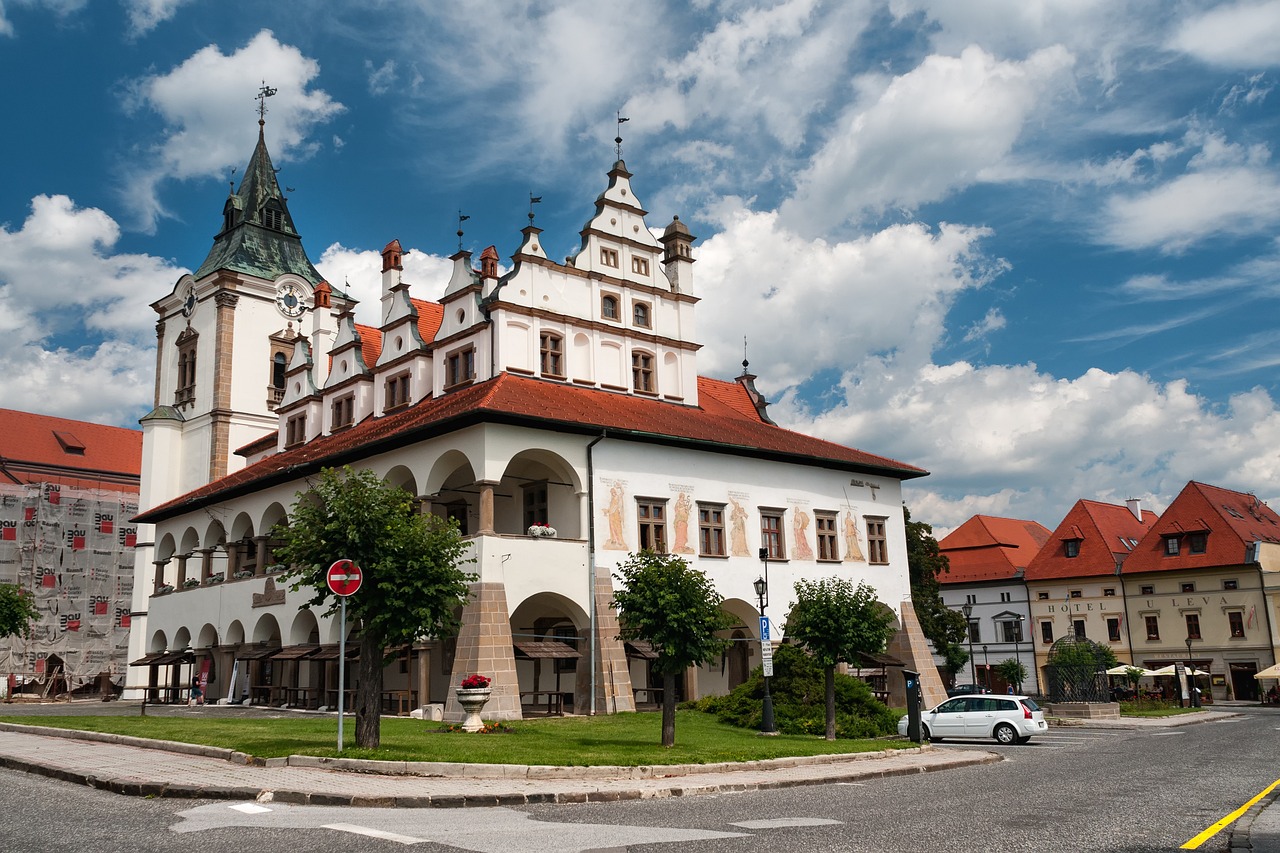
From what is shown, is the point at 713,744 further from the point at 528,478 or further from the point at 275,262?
the point at 275,262

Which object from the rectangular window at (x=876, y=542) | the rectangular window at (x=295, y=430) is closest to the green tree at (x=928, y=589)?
the rectangular window at (x=876, y=542)

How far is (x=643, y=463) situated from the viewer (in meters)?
34.4

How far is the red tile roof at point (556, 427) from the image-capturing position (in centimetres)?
3170

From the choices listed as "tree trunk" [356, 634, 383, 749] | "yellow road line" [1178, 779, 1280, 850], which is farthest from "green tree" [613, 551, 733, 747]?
"yellow road line" [1178, 779, 1280, 850]

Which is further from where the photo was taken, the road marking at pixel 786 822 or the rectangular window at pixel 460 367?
the rectangular window at pixel 460 367

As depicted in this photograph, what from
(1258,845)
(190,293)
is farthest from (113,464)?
(1258,845)

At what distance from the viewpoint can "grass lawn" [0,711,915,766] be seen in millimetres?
18094

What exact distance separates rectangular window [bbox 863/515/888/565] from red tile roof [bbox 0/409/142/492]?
184 ft

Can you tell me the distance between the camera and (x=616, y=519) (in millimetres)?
33250

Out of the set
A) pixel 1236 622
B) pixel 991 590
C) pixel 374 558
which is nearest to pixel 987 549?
pixel 991 590

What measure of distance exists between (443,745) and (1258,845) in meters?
13.4

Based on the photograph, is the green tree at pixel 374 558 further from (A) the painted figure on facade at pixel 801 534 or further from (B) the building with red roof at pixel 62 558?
(B) the building with red roof at pixel 62 558

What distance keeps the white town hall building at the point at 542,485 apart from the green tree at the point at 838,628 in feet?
9.37

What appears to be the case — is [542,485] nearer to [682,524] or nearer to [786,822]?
[682,524]
